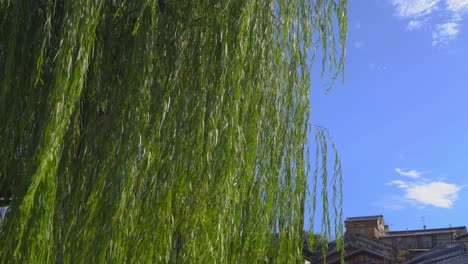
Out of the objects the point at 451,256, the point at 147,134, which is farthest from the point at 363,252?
the point at 147,134

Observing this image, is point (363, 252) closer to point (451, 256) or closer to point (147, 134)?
point (451, 256)

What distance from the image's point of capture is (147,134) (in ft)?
9.59

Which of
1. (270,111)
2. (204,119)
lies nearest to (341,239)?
(270,111)

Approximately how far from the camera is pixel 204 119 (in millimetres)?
3115

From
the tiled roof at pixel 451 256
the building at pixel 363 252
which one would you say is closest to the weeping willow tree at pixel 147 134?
the tiled roof at pixel 451 256

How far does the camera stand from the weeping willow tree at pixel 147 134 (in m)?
A: 2.71

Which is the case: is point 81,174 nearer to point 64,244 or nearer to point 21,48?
point 64,244

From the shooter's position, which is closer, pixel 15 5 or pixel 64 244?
pixel 64 244

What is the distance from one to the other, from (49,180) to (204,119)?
36.4 inches

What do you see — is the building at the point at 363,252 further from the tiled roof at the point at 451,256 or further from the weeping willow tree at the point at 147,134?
the weeping willow tree at the point at 147,134

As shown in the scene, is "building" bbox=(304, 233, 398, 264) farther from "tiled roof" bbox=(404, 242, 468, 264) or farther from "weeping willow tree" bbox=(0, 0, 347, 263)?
"weeping willow tree" bbox=(0, 0, 347, 263)

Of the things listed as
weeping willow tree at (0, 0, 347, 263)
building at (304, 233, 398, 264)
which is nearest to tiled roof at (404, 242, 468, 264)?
building at (304, 233, 398, 264)

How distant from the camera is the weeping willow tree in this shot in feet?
8.88

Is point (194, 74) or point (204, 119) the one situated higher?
point (194, 74)
